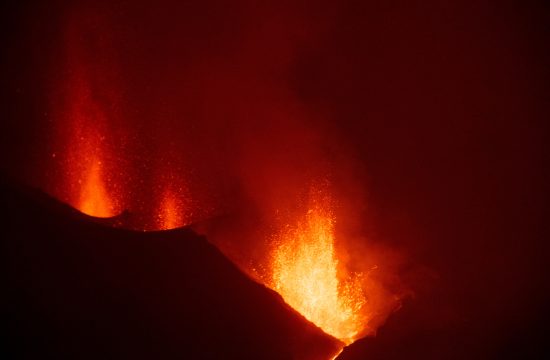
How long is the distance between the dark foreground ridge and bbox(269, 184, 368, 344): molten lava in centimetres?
137

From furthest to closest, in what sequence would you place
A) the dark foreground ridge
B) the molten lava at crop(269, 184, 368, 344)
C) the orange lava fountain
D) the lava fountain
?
the orange lava fountain < the lava fountain < the molten lava at crop(269, 184, 368, 344) < the dark foreground ridge

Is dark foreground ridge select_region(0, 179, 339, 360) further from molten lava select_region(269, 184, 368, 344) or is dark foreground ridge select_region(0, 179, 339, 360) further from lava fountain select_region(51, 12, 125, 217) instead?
lava fountain select_region(51, 12, 125, 217)

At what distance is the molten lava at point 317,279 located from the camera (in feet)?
23.1

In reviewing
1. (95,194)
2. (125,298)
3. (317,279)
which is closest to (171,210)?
(95,194)

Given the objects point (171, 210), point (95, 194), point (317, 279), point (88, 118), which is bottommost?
point (317, 279)

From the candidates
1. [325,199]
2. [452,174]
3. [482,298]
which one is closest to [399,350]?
[482,298]

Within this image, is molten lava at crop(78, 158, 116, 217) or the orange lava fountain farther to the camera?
the orange lava fountain

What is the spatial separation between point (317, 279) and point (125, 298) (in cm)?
308

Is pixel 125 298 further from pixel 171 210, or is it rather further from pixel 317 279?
pixel 171 210

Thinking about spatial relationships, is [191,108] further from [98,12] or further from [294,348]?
[294,348]

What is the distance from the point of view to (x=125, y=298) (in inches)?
200

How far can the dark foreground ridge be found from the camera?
479 centimetres

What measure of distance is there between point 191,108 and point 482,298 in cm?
517

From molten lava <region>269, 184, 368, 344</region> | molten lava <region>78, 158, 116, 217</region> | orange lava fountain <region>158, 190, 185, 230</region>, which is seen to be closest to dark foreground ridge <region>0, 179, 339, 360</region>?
molten lava <region>269, 184, 368, 344</region>
